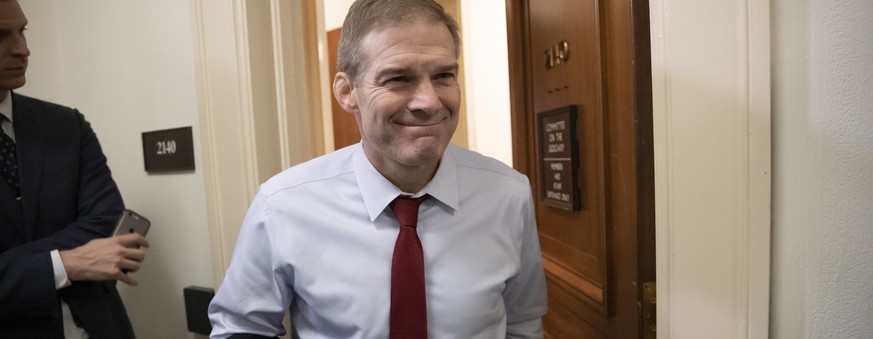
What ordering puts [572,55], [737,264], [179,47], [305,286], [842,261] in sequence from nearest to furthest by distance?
[842,261] < [737,264] < [305,286] < [572,55] < [179,47]

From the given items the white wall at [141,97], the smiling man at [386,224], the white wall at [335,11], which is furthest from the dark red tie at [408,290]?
the white wall at [335,11]

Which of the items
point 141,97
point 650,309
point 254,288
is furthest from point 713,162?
point 141,97

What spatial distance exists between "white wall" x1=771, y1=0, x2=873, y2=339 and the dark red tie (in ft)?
1.93

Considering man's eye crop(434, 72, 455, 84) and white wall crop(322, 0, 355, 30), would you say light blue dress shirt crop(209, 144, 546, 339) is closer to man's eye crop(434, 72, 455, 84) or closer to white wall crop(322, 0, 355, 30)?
man's eye crop(434, 72, 455, 84)

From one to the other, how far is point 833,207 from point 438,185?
2.02 feet

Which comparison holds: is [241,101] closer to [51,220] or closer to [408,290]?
[51,220]

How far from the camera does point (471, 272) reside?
88 cm

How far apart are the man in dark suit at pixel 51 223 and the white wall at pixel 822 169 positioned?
4.24ft

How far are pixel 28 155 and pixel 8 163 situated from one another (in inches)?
1.5

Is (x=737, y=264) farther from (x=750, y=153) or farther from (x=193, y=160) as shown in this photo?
(x=193, y=160)

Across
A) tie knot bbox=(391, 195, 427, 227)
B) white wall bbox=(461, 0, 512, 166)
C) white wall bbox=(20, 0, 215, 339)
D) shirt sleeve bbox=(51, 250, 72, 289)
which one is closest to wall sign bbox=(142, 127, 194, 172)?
white wall bbox=(20, 0, 215, 339)

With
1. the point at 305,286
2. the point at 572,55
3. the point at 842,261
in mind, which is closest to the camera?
the point at 842,261

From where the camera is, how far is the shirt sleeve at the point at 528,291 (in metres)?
1.00

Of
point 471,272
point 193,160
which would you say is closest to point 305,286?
point 471,272
